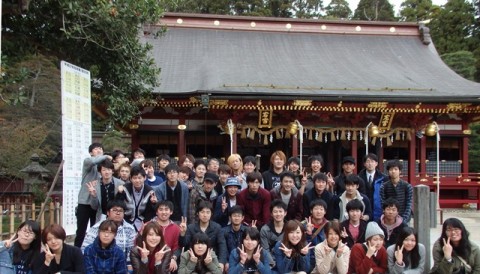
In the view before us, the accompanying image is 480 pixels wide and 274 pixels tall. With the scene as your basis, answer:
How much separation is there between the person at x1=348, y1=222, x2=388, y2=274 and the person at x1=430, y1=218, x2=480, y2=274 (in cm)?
55

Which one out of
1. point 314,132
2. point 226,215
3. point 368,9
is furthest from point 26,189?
point 368,9

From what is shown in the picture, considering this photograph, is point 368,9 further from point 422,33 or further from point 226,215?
point 226,215

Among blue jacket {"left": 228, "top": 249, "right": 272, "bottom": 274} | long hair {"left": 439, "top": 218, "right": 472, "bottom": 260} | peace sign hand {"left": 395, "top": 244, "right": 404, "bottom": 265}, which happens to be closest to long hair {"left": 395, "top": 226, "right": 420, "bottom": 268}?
peace sign hand {"left": 395, "top": 244, "right": 404, "bottom": 265}

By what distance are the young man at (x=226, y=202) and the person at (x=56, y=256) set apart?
1.70 m

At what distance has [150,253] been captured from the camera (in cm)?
481

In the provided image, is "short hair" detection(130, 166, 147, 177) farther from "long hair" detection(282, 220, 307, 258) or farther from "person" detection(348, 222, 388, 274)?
"person" detection(348, 222, 388, 274)

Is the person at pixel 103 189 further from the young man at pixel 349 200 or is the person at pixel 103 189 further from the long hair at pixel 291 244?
the young man at pixel 349 200

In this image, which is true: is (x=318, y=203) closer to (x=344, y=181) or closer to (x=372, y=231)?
(x=372, y=231)

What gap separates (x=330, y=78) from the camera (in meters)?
14.0

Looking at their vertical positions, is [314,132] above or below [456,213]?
above

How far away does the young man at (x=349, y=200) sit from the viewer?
5.68 metres

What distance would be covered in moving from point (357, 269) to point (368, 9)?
3586 centimetres

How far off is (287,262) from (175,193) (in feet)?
5.26

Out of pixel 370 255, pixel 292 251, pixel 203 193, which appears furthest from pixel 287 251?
pixel 203 193
